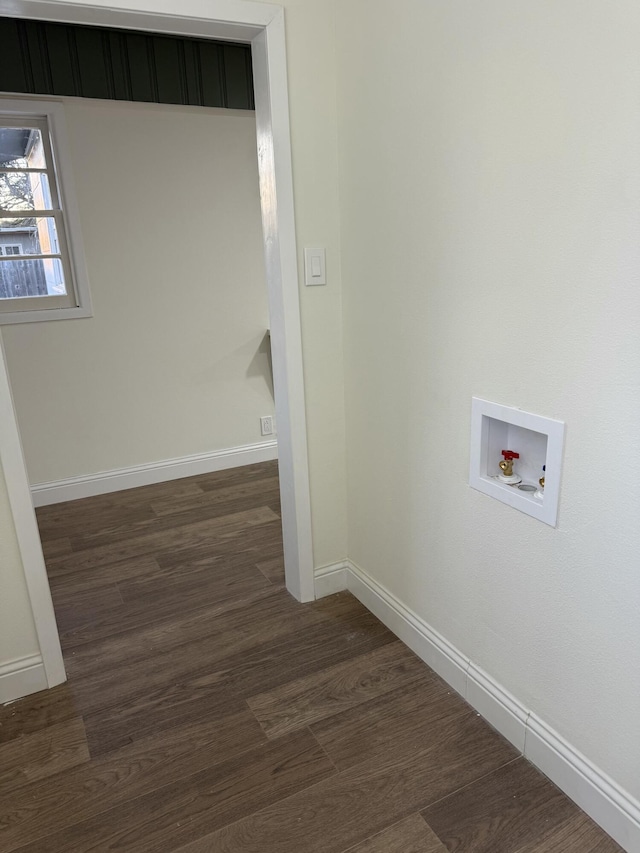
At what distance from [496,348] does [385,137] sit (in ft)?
2.52

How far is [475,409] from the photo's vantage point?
1.64 meters

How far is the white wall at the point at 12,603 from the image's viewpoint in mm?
1874

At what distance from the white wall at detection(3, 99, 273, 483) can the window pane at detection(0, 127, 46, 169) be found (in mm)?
178

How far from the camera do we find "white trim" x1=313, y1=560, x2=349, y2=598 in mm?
2441

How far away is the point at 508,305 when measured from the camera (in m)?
1.48

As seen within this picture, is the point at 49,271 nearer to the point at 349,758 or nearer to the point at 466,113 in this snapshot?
the point at 466,113

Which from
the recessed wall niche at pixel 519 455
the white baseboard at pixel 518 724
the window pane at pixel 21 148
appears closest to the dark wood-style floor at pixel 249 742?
the white baseboard at pixel 518 724

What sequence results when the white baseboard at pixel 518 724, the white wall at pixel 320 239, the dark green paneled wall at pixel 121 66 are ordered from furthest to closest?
the dark green paneled wall at pixel 121 66 → the white wall at pixel 320 239 → the white baseboard at pixel 518 724

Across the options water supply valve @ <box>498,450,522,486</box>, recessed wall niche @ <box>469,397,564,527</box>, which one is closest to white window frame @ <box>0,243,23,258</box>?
recessed wall niche @ <box>469,397,564,527</box>

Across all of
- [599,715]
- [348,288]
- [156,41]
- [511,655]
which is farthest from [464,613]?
[156,41]

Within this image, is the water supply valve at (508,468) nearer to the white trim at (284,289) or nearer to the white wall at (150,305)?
the white trim at (284,289)

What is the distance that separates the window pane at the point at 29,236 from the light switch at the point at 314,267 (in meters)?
1.81

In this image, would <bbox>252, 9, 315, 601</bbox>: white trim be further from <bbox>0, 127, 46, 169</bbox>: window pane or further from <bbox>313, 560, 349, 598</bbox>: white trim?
<bbox>0, 127, 46, 169</bbox>: window pane

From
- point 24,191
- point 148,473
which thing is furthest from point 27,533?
point 24,191
